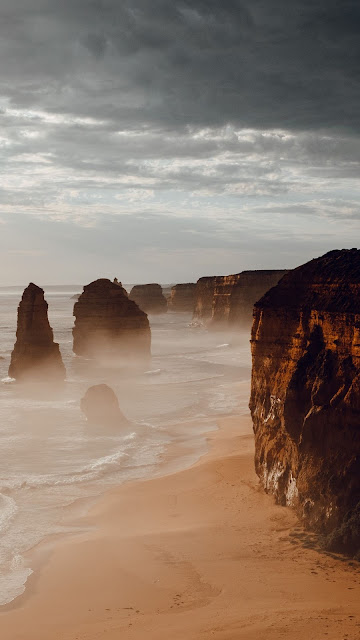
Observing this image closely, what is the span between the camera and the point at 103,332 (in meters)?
57.4

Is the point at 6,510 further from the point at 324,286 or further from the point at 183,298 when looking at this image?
the point at 183,298

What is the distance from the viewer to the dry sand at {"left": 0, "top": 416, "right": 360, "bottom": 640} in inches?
488

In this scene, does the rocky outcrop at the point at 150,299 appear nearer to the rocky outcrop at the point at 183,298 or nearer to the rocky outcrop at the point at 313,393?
the rocky outcrop at the point at 183,298

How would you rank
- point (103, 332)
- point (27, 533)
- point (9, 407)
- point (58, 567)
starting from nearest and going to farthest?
1. point (58, 567)
2. point (27, 533)
3. point (9, 407)
4. point (103, 332)

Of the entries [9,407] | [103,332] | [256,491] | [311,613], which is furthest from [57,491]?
[103,332]

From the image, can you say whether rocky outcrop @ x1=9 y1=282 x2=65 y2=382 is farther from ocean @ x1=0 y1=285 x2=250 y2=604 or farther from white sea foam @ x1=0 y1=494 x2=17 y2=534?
white sea foam @ x1=0 y1=494 x2=17 y2=534

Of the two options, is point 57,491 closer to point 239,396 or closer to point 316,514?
point 316,514

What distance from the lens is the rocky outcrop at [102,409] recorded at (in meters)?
31.8

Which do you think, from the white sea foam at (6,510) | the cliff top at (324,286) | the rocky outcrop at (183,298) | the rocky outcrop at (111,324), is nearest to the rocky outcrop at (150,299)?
the rocky outcrop at (183,298)

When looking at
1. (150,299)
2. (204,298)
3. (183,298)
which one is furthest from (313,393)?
(183,298)

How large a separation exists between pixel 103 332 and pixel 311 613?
152 ft

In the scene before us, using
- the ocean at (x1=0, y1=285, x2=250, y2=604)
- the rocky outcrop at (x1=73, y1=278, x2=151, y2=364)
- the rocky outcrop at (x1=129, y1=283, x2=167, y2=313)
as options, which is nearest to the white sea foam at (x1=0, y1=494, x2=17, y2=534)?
the ocean at (x1=0, y1=285, x2=250, y2=604)

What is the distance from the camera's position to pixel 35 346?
147 feet

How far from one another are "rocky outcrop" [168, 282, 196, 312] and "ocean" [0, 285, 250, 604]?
112 m
